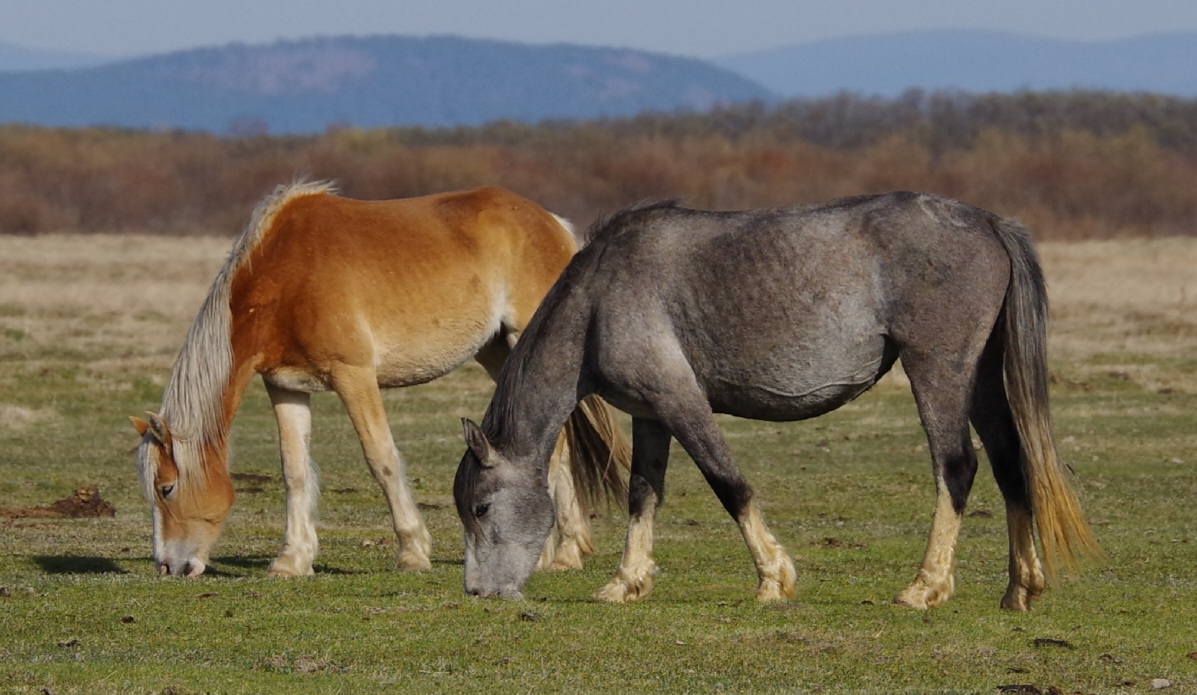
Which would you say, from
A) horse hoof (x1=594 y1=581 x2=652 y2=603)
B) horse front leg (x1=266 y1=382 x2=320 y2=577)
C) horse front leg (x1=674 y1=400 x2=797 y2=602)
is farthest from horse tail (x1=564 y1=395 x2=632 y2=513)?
horse front leg (x1=674 y1=400 x2=797 y2=602)

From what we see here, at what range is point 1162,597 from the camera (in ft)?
30.5

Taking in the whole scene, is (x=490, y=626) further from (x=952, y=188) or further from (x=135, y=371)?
(x=952, y=188)

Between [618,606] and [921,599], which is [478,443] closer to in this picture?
[618,606]

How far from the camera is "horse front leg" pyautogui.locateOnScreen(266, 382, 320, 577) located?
10.1m

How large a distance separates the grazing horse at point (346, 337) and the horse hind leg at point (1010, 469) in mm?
2661

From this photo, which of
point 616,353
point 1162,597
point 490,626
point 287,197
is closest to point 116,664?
point 490,626

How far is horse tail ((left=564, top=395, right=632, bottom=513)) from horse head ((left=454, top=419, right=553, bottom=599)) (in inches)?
85.3

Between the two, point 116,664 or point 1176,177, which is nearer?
point 116,664

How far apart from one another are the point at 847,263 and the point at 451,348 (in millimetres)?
3679

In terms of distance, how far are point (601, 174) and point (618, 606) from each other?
5644 cm

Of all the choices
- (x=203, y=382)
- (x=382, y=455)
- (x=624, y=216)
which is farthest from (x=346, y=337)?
(x=624, y=216)

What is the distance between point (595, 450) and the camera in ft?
34.7

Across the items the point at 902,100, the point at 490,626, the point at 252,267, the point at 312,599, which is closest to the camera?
the point at 490,626

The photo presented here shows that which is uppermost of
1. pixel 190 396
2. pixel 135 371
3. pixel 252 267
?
pixel 252 267
